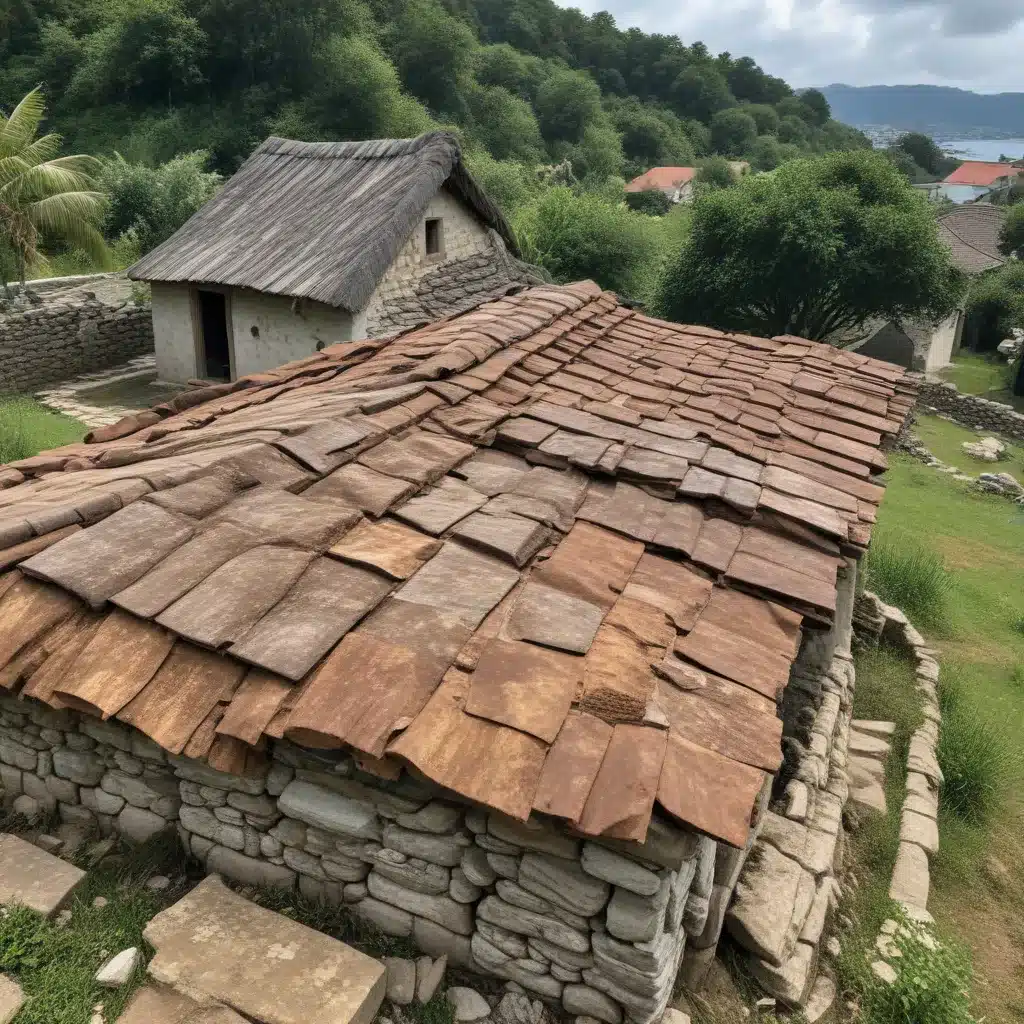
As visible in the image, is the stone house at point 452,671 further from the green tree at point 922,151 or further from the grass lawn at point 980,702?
the green tree at point 922,151

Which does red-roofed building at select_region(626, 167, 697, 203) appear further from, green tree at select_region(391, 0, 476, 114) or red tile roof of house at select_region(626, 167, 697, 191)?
green tree at select_region(391, 0, 476, 114)

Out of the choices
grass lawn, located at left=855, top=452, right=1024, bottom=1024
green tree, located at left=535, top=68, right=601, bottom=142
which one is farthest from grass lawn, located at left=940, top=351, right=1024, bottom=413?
green tree, located at left=535, top=68, right=601, bottom=142

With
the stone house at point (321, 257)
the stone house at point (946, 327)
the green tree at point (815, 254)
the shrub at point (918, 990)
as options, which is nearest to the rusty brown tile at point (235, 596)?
the shrub at point (918, 990)

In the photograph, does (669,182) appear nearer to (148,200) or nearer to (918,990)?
(148,200)

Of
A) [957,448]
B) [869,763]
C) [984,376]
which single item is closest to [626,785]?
[869,763]

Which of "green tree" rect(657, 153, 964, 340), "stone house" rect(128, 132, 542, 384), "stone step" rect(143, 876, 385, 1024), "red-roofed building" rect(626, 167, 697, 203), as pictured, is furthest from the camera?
"red-roofed building" rect(626, 167, 697, 203)

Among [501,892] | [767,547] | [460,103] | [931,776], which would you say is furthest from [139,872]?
[460,103]

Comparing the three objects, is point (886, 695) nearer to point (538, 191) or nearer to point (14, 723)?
point (14, 723)
